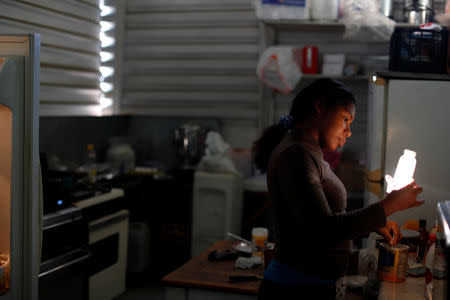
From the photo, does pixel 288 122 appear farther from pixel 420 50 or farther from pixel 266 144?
pixel 420 50

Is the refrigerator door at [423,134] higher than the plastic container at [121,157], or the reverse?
the refrigerator door at [423,134]

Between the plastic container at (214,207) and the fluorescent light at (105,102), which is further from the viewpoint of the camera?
the fluorescent light at (105,102)

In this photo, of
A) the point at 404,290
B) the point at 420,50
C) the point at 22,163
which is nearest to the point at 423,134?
the point at 420,50

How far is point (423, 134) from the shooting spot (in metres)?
3.22

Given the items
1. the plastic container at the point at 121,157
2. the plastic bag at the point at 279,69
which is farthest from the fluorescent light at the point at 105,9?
the plastic bag at the point at 279,69

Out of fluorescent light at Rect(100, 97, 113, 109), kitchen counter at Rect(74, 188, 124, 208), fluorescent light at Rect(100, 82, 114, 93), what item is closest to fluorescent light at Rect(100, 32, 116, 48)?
fluorescent light at Rect(100, 82, 114, 93)

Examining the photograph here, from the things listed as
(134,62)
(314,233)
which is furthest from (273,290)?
(134,62)

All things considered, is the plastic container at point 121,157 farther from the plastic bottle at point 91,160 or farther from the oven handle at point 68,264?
the oven handle at point 68,264

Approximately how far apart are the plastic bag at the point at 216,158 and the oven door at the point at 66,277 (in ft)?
5.67

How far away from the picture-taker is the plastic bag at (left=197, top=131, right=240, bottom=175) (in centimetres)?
523

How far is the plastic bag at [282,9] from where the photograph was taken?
203 inches

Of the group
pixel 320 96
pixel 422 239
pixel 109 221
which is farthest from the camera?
pixel 109 221

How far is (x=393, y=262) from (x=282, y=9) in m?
3.31

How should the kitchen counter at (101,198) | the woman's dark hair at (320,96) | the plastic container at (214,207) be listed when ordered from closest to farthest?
the woman's dark hair at (320,96), the kitchen counter at (101,198), the plastic container at (214,207)
